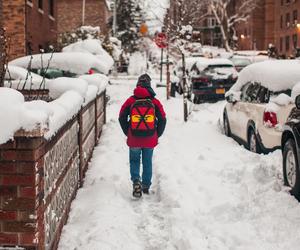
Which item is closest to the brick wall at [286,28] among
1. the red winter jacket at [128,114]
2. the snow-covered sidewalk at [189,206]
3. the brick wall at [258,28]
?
the brick wall at [258,28]

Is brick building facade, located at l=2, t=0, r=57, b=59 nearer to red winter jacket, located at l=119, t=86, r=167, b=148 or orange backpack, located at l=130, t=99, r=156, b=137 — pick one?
red winter jacket, located at l=119, t=86, r=167, b=148

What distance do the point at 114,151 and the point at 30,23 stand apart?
36.8ft

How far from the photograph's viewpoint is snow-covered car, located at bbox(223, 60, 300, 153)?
8.01 m

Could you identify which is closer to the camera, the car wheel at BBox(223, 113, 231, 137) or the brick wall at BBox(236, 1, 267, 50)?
the car wheel at BBox(223, 113, 231, 137)

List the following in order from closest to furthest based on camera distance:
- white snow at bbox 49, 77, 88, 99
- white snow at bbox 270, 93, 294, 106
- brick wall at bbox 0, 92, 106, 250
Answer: brick wall at bbox 0, 92, 106, 250
white snow at bbox 49, 77, 88, 99
white snow at bbox 270, 93, 294, 106

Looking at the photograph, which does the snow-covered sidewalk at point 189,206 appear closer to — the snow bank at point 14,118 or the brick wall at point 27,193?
the brick wall at point 27,193

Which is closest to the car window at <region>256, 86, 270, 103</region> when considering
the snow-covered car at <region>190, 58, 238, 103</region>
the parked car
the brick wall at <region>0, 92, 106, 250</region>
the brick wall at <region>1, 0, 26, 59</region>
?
the parked car

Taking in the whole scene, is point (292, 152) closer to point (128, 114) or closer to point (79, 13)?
point (128, 114)

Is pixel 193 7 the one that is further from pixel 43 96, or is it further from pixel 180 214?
pixel 180 214

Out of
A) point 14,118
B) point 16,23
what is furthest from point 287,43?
point 14,118

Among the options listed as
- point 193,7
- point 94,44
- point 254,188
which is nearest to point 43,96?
point 254,188

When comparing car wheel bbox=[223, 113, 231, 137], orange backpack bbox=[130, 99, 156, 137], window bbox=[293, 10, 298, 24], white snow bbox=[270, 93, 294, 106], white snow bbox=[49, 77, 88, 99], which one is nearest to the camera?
white snow bbox=[49, 77, 88, 99]

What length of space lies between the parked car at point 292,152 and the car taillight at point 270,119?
4.21 ft

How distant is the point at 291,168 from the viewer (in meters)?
6.35
